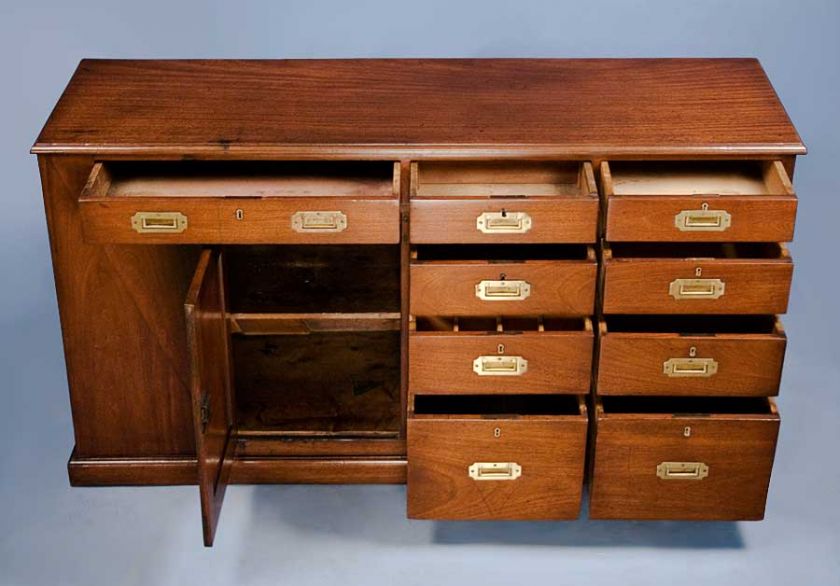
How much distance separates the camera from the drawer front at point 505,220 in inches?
123

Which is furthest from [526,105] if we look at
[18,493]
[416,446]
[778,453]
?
[18,493]

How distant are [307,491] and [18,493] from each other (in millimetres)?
613

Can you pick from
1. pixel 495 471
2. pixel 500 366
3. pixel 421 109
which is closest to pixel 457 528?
pixel 495 471

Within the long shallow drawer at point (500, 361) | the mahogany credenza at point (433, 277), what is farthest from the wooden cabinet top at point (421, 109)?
the long shallow drawer at point (500, 361)

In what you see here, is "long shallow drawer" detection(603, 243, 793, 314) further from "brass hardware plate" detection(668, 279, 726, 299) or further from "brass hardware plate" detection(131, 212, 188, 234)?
"brass hardware plate" detection(131, 212, 188, 234)

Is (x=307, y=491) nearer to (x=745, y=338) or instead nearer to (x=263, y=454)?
(x=263, y=454)

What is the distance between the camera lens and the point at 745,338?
10.5 ft

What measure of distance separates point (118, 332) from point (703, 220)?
47.9 inches

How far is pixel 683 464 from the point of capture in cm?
327

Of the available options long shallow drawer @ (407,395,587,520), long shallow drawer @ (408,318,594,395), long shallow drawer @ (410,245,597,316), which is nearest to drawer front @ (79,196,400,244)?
long shallow drawer @ (410,245,597,316)

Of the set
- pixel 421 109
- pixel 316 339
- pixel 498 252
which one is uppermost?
pixel 421 109

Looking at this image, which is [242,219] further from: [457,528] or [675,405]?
[675,405]

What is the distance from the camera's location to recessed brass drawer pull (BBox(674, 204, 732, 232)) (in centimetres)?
313

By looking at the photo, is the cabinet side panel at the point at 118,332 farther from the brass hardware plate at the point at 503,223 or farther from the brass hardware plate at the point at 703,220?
the brass hardware plate at the point at 703,220
